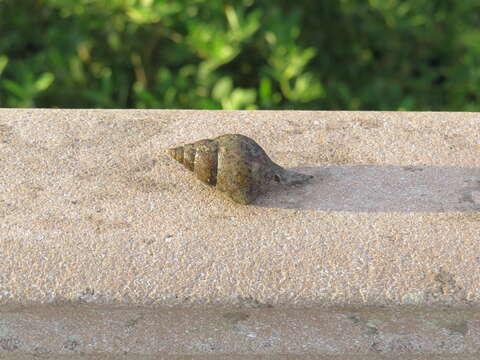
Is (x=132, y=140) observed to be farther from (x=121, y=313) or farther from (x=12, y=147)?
(x=121, y=313)

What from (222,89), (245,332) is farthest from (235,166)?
(222,89)

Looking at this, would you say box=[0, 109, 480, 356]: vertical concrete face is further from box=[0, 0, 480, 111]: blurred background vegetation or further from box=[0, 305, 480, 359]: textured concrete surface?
box=[0, 0, 480, 111]: blurred background vegetation

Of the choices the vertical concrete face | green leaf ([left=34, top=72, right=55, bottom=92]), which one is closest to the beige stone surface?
the vertical concrete face

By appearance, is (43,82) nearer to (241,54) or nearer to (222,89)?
(222,89)

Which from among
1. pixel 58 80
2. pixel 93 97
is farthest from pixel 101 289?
pixel 58 80

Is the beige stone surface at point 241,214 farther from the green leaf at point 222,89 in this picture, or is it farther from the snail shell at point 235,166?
the green leaf at point 222,89

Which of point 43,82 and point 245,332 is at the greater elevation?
point 43,82
